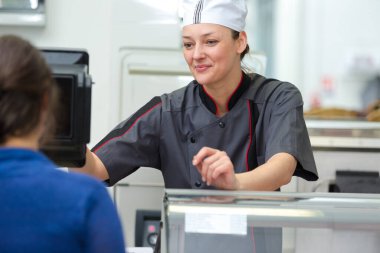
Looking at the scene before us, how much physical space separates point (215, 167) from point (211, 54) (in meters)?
0.47

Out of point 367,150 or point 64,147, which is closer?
point 64,147

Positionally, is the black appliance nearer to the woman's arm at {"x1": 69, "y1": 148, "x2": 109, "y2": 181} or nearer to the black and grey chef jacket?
the woman's arm at {"x1": 69, "y1": 148, "x2": 109, "y2": 181}

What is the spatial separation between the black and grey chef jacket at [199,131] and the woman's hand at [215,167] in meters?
0.34

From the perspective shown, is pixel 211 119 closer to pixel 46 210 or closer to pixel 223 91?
pixel 223 91

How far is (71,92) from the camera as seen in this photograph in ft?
3.96

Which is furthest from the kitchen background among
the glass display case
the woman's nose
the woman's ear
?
the glass display case

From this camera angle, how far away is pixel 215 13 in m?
1.85

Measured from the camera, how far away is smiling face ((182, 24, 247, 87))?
182 centimetres

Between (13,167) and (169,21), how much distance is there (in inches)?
80.1

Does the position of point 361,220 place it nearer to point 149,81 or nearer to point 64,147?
point 64,147

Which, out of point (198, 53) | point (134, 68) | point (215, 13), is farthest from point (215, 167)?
point (134, 68)

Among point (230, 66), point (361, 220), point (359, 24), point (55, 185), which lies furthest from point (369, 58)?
point (55, 185)

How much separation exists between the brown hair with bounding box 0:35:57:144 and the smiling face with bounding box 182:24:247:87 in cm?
96

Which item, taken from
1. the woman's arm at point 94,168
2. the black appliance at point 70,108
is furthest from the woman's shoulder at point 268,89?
the black appliance at point 70,108
